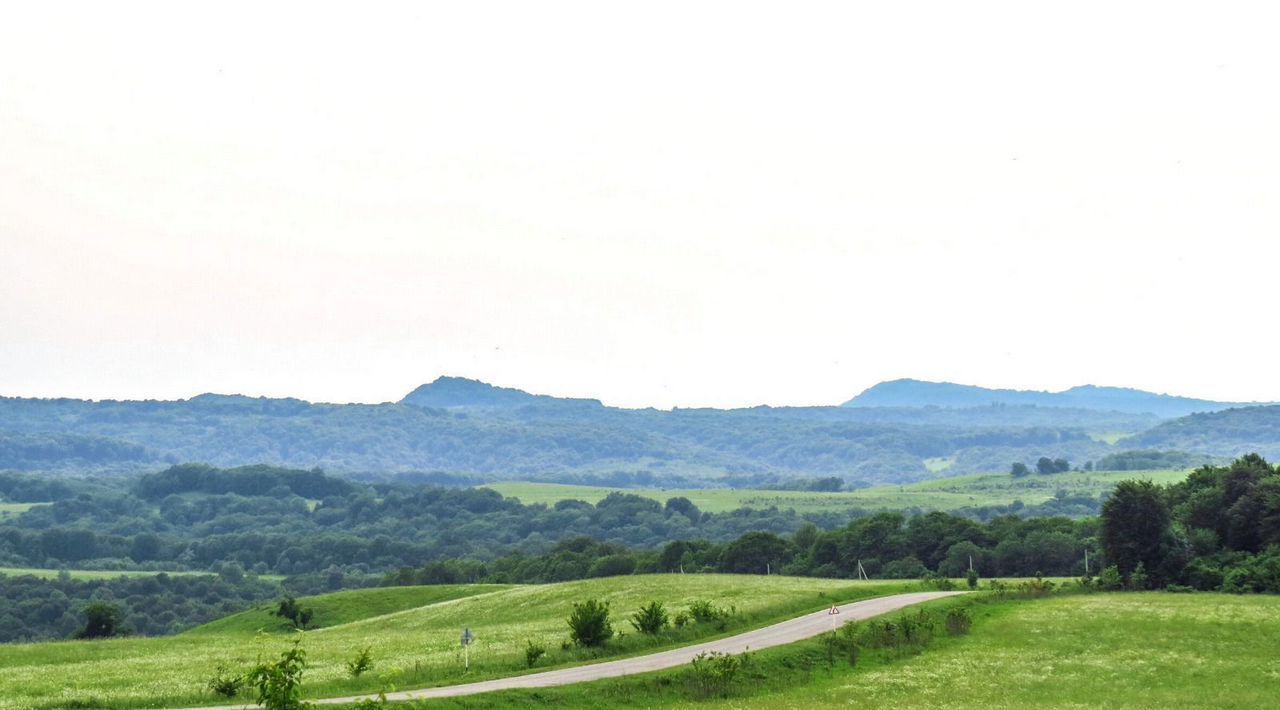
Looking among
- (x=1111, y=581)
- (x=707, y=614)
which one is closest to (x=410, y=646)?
(x=707, y=614)

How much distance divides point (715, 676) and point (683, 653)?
7090 millimetres

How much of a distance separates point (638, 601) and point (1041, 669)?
3348 cm

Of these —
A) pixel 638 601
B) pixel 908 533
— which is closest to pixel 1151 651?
pixel 638 601

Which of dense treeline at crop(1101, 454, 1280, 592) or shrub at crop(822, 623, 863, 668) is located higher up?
dense treeline at crop(1101, 454, 1280, 592)

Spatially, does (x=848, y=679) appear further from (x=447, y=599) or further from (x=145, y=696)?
(x=447, y=599)

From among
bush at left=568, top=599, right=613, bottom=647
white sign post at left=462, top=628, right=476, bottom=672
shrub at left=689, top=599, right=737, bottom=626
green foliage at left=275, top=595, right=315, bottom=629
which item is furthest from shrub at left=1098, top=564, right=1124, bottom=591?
green foliage at left=275, top=595, right=315, bottom=629

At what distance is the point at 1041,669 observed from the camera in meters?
55.8

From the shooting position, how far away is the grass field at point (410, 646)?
49219mm

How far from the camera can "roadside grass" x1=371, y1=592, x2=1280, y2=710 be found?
48.4m

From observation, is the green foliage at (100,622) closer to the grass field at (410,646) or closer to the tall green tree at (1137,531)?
the grass field at (410,646)

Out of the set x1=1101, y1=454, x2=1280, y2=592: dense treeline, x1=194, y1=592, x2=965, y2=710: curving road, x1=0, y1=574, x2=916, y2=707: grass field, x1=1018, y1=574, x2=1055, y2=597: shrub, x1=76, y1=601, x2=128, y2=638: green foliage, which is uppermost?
x1=1101, y1=454, x2=1280, y2=592: dense treeline

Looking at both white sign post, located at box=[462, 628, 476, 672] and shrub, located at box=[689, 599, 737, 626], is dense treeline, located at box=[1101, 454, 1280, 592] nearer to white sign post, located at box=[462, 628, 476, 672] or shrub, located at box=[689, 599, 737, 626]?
shrub, located at box=[689, 599, 737, 626]

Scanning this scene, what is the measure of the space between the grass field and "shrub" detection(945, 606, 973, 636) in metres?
9.61

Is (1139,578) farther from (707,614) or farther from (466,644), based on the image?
(466,644)
